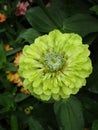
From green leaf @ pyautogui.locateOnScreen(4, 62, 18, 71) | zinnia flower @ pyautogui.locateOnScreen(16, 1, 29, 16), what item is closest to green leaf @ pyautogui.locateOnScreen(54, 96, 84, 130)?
green leaf @ pyautogui.locateOnScreen(4, 62, 18, 71)

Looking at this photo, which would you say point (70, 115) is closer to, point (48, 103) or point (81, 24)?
point (48, 103)

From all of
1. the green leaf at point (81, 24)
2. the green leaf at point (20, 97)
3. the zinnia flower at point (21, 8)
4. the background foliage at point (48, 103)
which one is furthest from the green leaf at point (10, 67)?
the zinnia flower at point (21, 8)

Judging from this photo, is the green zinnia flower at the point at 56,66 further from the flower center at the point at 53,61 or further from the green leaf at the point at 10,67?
the green leaf at the point at 10,67

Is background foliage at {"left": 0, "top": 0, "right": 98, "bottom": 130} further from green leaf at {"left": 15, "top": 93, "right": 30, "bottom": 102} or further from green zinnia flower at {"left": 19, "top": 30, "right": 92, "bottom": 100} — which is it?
green zinnia flower at {"left": 19, "top": 30, "right": 92, "bottom": 100}

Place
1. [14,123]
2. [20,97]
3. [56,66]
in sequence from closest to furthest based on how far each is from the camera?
[56,66] < [14,123] < [20,97]

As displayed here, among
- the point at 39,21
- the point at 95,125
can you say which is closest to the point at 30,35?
the point at 39,21

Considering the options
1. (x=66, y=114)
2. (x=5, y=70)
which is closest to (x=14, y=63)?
(x=5, y=70)
